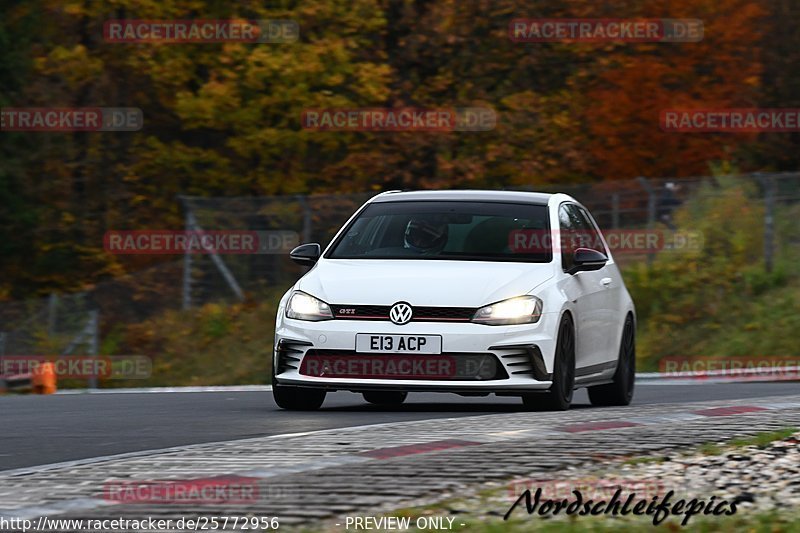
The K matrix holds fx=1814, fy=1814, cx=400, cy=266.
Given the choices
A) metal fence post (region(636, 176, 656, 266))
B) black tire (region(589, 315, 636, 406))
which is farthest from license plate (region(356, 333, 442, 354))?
metal fence post (region(636, 176, 656, 266))

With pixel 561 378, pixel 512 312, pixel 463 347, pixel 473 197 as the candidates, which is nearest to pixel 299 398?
pixel 463 347

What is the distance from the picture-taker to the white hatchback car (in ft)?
40.7

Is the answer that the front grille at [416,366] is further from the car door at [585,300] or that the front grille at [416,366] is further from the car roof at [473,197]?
the car roof at [473,197]

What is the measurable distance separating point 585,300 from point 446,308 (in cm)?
165

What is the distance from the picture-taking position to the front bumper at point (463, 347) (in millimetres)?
12375

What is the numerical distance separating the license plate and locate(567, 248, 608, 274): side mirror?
1553 millimetres

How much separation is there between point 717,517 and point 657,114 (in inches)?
1127

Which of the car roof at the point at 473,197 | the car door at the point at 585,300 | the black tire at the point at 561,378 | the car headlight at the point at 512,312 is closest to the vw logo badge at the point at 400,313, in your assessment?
the car headlight at the point at 512,312

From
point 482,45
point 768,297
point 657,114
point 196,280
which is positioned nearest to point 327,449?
point 768,297

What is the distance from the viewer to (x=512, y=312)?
41.1 ft

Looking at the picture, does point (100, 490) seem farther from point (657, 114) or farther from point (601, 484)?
point (657, 114)

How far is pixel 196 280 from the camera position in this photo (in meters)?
32.9

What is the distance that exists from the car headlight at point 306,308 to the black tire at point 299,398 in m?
0.70

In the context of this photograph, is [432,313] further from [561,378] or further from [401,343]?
[561,378]
